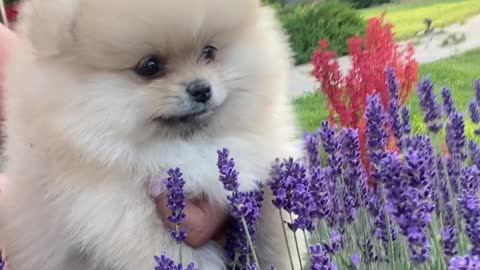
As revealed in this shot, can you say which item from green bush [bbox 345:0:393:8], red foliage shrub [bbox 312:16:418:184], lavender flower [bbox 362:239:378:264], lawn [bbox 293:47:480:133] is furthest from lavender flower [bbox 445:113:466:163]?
green bush [bbox 345:0:393:8]

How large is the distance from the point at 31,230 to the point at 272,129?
1.66 feet

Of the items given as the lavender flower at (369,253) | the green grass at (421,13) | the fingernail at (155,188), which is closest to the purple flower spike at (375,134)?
the lavender flower at (369,253)

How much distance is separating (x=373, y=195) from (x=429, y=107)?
175 millimetres

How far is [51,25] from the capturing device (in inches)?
47.1

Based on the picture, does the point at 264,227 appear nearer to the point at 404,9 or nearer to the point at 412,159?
the point at 412,159

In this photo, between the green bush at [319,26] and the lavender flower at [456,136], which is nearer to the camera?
the lavender flower at [456,136]

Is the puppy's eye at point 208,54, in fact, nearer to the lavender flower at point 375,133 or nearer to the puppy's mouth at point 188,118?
the puppy's mouth at point 188,118

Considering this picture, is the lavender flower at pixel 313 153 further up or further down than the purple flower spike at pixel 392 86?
further down

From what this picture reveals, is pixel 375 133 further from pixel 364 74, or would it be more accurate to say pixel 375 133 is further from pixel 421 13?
pixel 421 13

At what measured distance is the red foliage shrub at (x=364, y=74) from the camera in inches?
66.0

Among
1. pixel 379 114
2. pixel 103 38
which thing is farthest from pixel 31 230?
pixel 379 114

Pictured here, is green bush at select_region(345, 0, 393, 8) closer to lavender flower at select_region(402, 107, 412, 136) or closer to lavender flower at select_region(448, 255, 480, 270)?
lavender flower at select_region(402, 107, 412, 136)

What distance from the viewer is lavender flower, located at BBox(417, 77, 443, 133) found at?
3.62 feet

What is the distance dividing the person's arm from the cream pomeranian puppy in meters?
0.02
